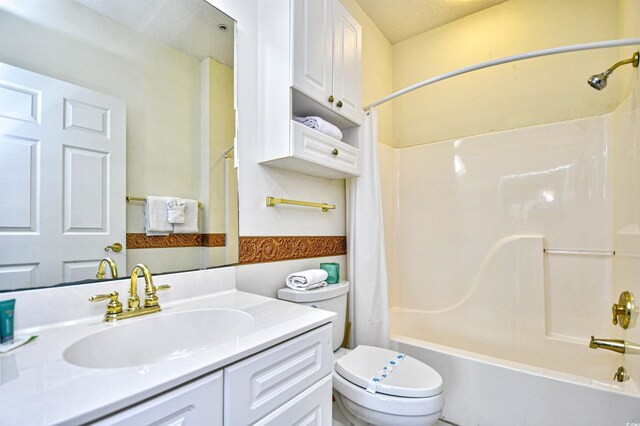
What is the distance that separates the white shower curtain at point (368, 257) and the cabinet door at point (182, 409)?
122 cm

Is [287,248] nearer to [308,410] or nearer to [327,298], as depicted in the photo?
[327,298]

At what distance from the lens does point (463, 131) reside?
217 cm

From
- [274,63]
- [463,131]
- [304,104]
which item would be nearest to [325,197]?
[304,104]

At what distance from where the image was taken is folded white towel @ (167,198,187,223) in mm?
1086

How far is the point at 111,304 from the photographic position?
0.86 metres

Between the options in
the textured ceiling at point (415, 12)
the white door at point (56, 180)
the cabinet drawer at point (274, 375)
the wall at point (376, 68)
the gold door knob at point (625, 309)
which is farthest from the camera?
the wall at point (376, 68)

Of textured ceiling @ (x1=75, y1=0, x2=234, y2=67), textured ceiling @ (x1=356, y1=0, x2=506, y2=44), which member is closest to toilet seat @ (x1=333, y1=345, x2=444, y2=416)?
textured ceiling @ (x1=75, y1=0, x2=234, y2=67)

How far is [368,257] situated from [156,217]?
1.16 m

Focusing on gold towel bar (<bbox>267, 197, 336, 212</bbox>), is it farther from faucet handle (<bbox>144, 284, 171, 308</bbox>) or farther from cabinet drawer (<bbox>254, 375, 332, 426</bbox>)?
cabinet drawer (<bbox>254, 375, 332, 426</bbox>)

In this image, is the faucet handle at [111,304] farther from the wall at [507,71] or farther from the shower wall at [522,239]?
the wall at [507,71]

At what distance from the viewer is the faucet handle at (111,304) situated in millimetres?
842

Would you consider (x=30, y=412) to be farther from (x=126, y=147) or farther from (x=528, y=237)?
(x=528, y=237)

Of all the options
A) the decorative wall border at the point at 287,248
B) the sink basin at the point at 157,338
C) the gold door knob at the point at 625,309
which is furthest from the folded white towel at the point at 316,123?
the gold door knob at the point at 625,309

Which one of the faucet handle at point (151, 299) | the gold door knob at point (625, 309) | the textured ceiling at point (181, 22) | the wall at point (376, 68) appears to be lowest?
the gold door knob at point (625, 309)
